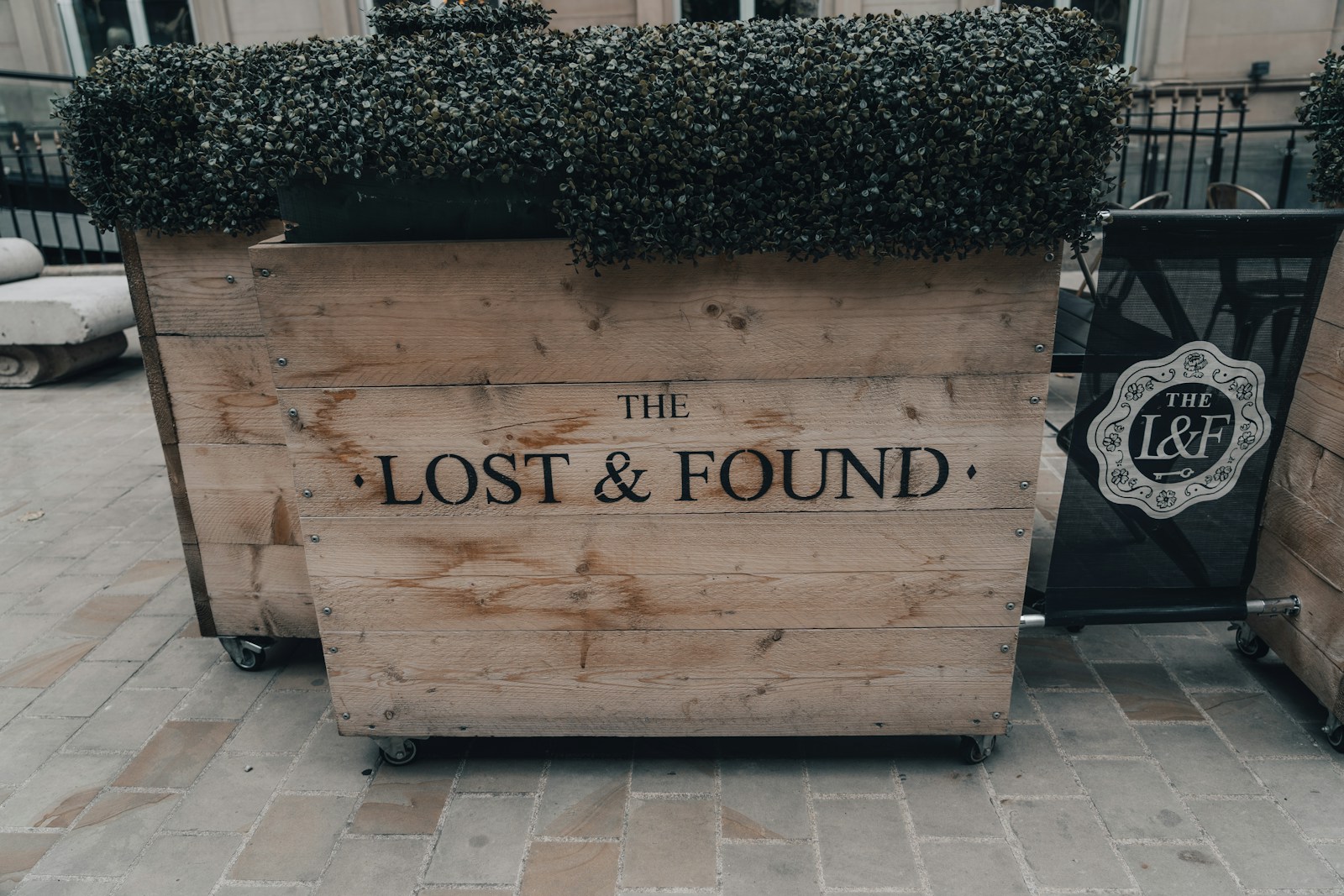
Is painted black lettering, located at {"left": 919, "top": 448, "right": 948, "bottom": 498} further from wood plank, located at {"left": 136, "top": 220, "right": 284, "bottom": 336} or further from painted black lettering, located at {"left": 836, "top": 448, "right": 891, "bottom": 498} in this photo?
wood plank, located at {"left": 136, "top": 220, "right": 284, "bottom": 336}

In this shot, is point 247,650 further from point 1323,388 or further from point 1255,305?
point 1323,388

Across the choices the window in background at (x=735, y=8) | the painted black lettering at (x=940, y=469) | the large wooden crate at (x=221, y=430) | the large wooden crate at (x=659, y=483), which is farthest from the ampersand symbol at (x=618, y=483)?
the window in background at (x=735, y=8)

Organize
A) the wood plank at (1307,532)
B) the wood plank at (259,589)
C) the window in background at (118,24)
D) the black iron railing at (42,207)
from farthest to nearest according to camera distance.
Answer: the window in background at (118,24) → the black iron railing at (42,207) → the wood plank at (259,589) → the wood plank at (1307,532)

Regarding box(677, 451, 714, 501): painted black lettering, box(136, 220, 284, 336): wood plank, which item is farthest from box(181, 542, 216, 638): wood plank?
box(677, 451, 714, 501): painted black lettering

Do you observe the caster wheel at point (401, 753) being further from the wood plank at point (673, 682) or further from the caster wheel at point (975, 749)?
the caster wheel at point (975, 749)

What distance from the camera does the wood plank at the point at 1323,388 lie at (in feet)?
8.15

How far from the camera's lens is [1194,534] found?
105 inches

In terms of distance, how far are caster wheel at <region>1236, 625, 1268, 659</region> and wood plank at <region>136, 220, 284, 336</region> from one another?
3.06 meters

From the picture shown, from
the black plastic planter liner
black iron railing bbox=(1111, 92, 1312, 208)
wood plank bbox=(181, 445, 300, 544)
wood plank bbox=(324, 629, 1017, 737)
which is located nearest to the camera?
the black plastic planter liner

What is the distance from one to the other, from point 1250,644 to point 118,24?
12336 mm

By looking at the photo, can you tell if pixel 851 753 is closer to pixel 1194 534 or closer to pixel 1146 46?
pixel 1194 534

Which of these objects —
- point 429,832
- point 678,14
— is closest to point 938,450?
point 429,832

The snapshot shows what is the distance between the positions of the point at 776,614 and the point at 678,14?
8.70 meters

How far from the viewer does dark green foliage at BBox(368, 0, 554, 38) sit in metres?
2.57
